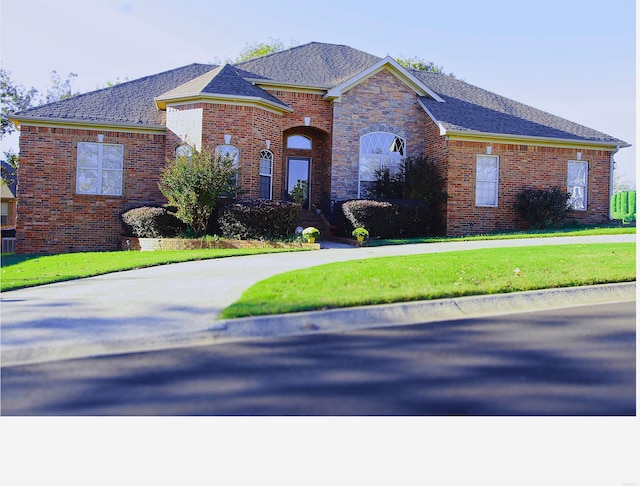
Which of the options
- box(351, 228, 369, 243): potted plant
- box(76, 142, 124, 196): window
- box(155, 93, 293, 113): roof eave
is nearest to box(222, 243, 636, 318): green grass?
box(351, 228, 369, 243): potted plant

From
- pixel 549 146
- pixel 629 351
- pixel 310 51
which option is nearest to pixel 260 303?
pixel 629 351

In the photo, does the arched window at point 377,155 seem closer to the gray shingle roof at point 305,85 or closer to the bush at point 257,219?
the gray shingle roof at point 305,85

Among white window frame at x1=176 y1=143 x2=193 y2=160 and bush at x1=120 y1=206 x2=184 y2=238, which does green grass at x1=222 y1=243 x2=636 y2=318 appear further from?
white window frame at x1=176 y1=143 x2=193 y2=160

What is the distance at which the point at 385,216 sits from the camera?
728 inches

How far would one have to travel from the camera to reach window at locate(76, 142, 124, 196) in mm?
20000

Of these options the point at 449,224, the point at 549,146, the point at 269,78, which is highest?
the point at 269,78

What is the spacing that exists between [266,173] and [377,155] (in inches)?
171

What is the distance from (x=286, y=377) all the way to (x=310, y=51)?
21443 mm

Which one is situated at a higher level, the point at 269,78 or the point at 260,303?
the point at 269,78

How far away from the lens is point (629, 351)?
616 cm

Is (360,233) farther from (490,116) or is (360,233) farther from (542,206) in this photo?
(490,116)

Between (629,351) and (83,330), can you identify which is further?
(83,330)

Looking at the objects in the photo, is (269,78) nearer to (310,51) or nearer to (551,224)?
(310,51)

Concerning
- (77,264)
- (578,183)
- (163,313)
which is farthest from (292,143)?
(163,313)
